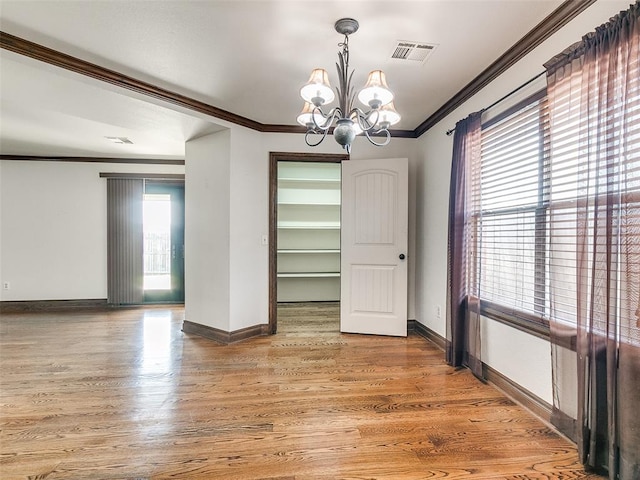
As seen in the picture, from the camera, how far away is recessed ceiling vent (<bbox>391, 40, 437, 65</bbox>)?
2.16 meters

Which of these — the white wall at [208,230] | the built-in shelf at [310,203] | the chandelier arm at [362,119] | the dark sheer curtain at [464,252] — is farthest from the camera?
the built-in shelf at [310,203]

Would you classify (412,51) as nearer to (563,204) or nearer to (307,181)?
(563,204)

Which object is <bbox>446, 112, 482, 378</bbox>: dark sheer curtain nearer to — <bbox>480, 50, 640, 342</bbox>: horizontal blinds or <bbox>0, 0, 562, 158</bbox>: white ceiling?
<bbox>480, 50, 640, 342</bbox>: horizontal blinds

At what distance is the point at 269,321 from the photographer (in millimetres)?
3859

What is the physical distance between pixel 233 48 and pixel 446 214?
239 centimetres

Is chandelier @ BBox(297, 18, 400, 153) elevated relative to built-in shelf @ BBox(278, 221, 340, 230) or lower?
elevated

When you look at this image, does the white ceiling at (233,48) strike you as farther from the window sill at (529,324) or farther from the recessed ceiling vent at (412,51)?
the window sill at (529,324)

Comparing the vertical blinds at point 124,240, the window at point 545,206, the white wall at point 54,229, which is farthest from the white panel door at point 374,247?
the white wall at point 54,229

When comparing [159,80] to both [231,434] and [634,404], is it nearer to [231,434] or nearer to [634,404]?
[231,434]

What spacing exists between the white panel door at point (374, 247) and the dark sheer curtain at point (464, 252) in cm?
85

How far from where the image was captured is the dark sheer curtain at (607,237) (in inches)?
55.5

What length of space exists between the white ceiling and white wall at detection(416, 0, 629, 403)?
0.19m

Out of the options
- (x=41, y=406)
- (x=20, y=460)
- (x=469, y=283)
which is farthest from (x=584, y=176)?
(x=41, y=406)

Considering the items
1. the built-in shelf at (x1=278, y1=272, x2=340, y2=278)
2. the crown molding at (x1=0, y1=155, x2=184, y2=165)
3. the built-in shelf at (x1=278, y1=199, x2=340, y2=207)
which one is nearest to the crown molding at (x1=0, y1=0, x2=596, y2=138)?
the built-in shelf at (x1=278, y1=199, x2=340, y2=207)
